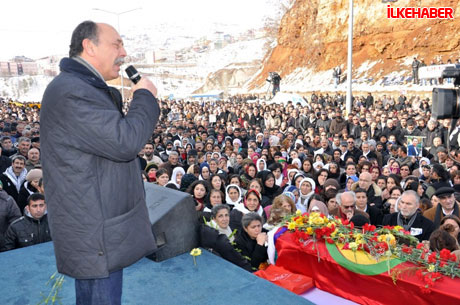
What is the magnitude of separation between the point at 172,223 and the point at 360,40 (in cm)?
3983

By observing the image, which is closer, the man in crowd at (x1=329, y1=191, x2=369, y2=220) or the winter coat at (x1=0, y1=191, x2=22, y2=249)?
the winter coat at (x1=0, y1=191, x2=22, y2=249)

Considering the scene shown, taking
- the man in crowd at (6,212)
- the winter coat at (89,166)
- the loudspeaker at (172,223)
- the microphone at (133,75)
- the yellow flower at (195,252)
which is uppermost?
the microphone at (133,75)

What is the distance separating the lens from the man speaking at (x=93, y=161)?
4.79 ft

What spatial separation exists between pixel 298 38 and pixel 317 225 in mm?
47877

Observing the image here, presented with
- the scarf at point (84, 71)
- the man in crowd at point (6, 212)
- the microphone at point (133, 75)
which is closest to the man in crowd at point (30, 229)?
the man in crowd at point (6, 212)

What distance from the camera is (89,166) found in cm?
149

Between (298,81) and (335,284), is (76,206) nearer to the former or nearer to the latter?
(335,284)

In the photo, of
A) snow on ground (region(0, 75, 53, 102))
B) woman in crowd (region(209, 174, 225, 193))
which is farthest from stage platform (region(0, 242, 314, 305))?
snow on ground (region(0, 75, 53, 102))

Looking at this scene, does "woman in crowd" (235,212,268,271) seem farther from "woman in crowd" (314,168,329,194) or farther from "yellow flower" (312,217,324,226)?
"woman in crowd" (314,168,329,194)

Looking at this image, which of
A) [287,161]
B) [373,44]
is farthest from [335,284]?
[373,44]

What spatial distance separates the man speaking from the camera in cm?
146

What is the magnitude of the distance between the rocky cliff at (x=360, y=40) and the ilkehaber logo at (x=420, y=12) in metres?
0.33

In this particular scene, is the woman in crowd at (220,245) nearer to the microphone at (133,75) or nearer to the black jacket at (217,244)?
the black jacket at (217,244)

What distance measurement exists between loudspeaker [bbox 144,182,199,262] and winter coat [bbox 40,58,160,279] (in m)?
1.36
